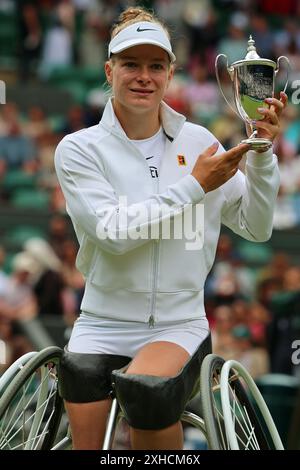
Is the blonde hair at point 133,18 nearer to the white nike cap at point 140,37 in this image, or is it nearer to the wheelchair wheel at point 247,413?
the white nike cap at point 140,37

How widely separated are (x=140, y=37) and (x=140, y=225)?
700 millimetres

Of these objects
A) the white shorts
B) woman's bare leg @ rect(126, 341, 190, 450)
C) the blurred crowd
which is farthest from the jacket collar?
the blurred crowd

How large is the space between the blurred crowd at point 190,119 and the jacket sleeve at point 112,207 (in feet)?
5.40

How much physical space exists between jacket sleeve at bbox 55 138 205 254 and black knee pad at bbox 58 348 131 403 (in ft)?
1.39

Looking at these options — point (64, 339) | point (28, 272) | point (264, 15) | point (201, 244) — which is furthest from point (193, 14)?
point (201, 244)

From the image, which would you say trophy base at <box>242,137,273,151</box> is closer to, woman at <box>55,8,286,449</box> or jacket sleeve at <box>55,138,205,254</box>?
woman at <box>55,8,286,449</box>

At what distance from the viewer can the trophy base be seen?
417cm

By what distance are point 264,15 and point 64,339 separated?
778 cm

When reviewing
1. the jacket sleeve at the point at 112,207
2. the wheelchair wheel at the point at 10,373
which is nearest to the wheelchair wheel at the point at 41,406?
the wheelchair wheel at the point at 10,373

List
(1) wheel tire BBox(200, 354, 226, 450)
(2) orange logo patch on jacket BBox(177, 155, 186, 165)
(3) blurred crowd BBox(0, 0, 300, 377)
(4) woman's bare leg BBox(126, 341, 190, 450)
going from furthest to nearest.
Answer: (3) blurred crowd BBox(0, 0, 300, 377) < (2) orange logo patch on jacket BBox(177, 155, 186, 165) < (4) woman's bare leg BBox(126, 341, 190, 450) < (1) wheel tire BBox(200, 354, 226, 450)

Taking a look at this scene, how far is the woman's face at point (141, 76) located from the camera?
4.35 m

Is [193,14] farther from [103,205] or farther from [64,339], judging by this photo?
[103,205]

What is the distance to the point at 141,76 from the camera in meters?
4.33

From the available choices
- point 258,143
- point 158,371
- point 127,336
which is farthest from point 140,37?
point 158,371
